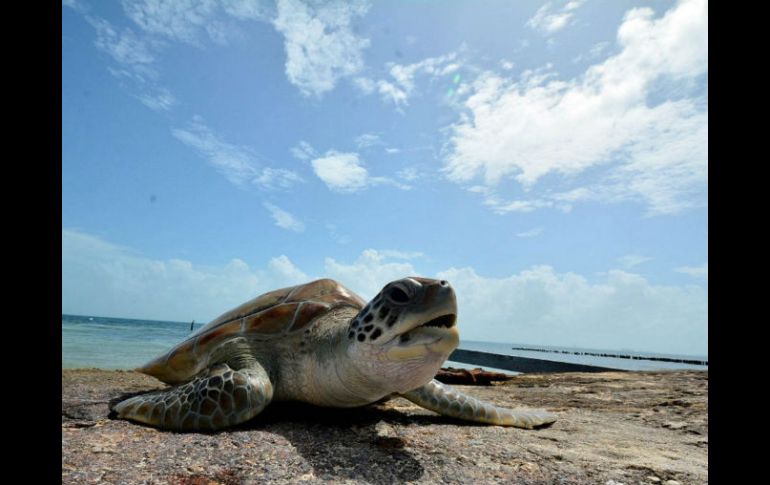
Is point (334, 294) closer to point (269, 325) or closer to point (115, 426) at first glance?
point (269, 325)

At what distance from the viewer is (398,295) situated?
2.61m

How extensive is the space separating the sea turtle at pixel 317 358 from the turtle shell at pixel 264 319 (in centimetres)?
1

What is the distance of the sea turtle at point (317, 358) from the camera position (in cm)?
256

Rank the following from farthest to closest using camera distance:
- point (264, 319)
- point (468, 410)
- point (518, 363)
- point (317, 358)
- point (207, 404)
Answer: point (518, 363)
point (264, 319)
point (468, 410)
point (317, 358)
point (207, 404)

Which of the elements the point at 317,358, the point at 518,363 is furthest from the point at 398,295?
the point at 518,363

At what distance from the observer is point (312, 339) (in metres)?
3.45

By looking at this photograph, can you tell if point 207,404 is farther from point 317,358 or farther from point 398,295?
point 398,295

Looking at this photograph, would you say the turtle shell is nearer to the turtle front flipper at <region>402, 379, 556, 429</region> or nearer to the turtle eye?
the turtle front flipper at <region>402, 379, 556, 429</region>

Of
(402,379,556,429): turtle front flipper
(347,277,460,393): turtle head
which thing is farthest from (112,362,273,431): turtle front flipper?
(402,379,556,429): turtle front flipper

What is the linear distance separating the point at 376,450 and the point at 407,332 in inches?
28.5
